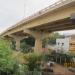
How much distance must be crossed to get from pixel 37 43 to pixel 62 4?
2223 centimetres

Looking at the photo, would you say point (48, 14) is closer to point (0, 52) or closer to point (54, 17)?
point (54, 17)

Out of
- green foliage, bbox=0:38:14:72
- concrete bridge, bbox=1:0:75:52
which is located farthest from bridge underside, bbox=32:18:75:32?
green foliage, bbox=0:38:14:72

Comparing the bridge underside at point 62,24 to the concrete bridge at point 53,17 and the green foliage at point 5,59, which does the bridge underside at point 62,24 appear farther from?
the green foliage at point 5,59

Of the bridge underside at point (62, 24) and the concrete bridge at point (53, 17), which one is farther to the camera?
the bridge underside at point (62, 24)

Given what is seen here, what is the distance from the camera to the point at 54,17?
104 ft

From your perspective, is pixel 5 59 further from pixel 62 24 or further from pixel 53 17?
pixel 62 24

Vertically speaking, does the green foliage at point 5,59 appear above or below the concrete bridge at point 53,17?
below

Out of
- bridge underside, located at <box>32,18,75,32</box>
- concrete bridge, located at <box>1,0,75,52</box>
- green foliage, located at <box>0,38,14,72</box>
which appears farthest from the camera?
bridge underside, located at <box>32,18,75,32</box>

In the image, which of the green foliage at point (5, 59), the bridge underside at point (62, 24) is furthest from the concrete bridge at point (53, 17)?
the green foliage at point (5, 59)

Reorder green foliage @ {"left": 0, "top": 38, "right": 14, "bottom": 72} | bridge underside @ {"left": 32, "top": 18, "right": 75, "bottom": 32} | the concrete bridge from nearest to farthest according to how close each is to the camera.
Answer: green foliage @ {"left": 0, "top": 38, "right": 14, "bottom": 72}, the concrete bridge, bridge underside @ {"left": 32, "top": 18, "right": 75, "bottom": 32}

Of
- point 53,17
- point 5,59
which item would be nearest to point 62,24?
point 53,17

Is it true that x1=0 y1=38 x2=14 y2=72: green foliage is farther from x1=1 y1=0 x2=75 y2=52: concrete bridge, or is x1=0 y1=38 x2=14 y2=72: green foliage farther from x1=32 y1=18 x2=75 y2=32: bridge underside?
x1=32 y1=18 x2=75 y2=32: bridge underside

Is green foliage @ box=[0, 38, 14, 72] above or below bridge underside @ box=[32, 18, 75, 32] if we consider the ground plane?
below

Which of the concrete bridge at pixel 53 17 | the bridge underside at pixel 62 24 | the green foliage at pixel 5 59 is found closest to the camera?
the green foliage at pixel 5 59
